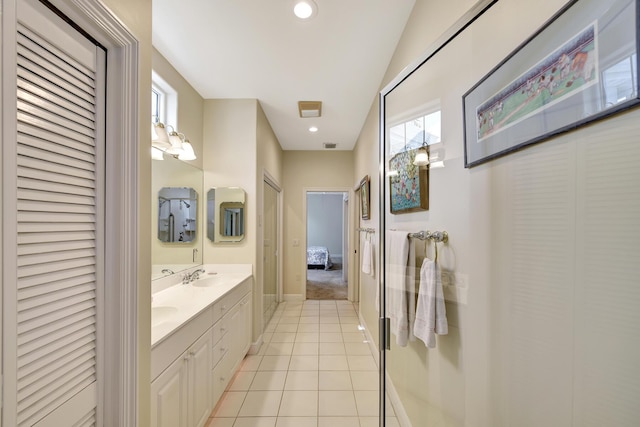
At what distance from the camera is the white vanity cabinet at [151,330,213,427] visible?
3.92 feet

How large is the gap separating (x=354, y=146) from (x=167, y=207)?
123 inches

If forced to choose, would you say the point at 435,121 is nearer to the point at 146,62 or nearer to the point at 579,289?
the point at 579,289

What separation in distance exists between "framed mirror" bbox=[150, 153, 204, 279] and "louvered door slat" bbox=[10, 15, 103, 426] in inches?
44.0

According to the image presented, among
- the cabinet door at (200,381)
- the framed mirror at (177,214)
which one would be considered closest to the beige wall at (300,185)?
the framed mirror at (177,214)

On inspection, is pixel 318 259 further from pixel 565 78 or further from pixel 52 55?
pixel 565 78

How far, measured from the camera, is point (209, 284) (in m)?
2.40

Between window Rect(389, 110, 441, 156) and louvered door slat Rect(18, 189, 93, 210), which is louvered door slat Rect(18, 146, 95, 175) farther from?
window Rect(389, 110, 441, 156)

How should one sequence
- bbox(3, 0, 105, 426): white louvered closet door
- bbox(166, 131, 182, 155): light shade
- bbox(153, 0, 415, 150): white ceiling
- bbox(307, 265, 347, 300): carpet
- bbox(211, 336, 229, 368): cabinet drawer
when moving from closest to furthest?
bbox(3, 0, 105, 426): white louvered closet door, bbox(153, 0, 415, 150): white ceiling, bbox(211, 336, 229, 368): cabinet drawer, bbox(166, 131, 182, 155): light shade, bbox(307, 265, 347, 300): carpet

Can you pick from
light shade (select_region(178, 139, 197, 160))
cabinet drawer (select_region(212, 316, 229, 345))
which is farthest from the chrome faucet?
light shade (select_region(178, 139, 197, 160))

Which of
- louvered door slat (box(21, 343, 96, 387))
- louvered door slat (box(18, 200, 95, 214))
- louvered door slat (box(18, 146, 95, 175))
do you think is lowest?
louvered door slat (box(21, 343, 96, 387))

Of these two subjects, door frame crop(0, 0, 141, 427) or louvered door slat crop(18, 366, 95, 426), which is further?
door frame crop(0, 0, 141, 427)

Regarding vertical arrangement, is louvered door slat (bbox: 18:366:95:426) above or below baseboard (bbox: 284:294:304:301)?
above

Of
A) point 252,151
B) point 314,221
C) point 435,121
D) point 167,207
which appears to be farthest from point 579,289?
point 314,221

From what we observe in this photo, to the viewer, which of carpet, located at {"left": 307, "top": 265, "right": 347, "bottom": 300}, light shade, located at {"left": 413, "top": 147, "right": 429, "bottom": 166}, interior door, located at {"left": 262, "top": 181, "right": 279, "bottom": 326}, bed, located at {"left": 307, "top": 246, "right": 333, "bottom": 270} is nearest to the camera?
light shade, located at {"left": 413, "top": 147, "right": 429, "bottom": 166}
